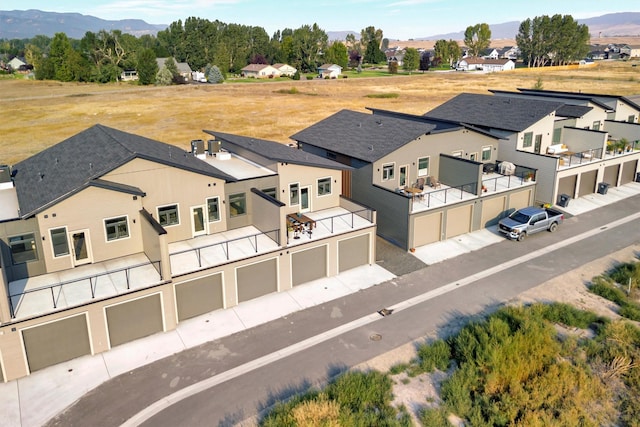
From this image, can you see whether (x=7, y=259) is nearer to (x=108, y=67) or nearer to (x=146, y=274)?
(x=146, y=274)

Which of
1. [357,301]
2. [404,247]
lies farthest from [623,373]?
[404,247]

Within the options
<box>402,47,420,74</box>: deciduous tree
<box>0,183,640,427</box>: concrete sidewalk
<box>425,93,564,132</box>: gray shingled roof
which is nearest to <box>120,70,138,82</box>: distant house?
<box>402,47,420,74</box>: deciduous tree

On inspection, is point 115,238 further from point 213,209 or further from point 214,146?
point 214,146

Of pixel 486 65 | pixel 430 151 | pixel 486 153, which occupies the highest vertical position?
pixel 486 65

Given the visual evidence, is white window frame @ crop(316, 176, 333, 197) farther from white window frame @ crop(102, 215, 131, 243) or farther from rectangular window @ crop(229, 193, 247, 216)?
white window frame @ crop(102, 215, 131, 243)

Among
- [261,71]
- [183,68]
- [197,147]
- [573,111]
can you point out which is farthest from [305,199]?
[261,71]

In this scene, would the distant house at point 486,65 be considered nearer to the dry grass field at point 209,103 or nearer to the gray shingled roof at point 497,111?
the dry grass field at point 209,103
